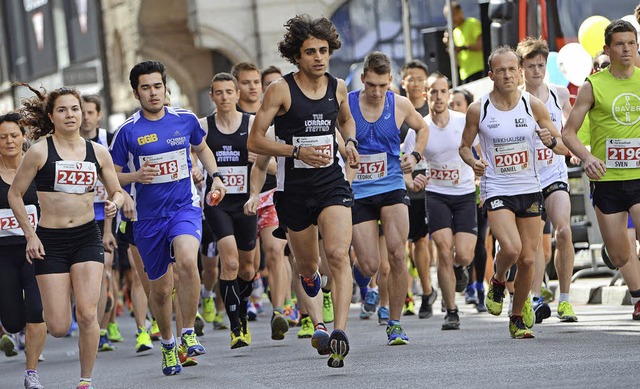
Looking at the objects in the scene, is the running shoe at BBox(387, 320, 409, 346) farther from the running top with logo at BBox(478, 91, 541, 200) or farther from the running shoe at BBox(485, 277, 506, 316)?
the running top with logo at BBox(478, 91, 541, 200)

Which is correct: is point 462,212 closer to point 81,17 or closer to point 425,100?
point 425,100

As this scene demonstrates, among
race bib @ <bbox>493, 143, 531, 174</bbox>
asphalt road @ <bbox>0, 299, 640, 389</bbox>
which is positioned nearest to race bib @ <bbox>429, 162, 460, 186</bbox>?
asphalt road @ <bbox>0, 299, 640, 389</bbox>

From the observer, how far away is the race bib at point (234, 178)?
521 inches

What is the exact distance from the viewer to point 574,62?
1644cm

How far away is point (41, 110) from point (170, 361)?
188 cm

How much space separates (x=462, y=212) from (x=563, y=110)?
55.1 inches

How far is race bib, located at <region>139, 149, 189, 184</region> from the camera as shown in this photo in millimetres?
11062

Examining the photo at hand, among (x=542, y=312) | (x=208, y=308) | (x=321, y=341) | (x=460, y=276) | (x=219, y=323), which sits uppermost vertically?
(x=321, y=341)

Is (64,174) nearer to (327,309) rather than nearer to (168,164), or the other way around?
(168,164)

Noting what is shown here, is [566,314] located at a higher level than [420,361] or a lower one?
lower

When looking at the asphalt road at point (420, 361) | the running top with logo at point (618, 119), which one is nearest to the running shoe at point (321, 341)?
the asphalt road at point (420, 361)

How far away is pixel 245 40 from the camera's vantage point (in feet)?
114

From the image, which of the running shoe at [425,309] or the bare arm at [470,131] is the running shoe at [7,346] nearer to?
the running shoe at [425,309]

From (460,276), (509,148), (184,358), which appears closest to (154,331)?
(460,276)
